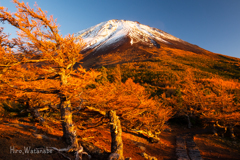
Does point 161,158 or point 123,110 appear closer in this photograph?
point 123,110

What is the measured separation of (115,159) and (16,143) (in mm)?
3729

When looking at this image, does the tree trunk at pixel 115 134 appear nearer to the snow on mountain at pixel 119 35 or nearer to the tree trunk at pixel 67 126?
the tree trunk at pixel 67 126

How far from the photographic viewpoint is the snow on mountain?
136 m

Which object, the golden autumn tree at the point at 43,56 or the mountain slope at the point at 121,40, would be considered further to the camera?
the mountain slope at the point at 121,40

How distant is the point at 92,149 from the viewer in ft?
20.8

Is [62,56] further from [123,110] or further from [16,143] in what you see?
[123,110]

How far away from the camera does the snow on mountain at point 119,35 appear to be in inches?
5344

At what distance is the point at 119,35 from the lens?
149625mm

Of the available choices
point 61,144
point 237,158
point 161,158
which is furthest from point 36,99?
point 237,158

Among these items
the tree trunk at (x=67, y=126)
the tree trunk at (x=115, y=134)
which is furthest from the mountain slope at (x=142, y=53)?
the tree trunk at (x=67, y=126)

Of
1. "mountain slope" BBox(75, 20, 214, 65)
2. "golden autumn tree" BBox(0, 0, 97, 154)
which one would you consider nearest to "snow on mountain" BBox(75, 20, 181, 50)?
"mountain slope" BBox(75, 20, 214, 65)

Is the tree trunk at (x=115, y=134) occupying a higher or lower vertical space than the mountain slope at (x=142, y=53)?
lower

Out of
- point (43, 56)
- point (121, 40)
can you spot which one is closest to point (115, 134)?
point (43, 56)

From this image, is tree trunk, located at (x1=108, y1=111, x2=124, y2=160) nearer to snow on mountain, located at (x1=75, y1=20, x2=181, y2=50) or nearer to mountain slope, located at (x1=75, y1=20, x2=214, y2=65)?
mountain slope, located at (x1=75, y1=20, x2=214, y2=65)
